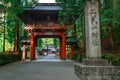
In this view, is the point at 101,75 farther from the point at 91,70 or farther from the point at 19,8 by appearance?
the point at 19,8

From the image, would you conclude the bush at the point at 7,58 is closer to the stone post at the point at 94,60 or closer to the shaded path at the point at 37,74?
the shaded path at the point at 37,74

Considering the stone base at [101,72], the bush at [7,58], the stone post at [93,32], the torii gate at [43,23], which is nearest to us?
the stone base at [101,72]

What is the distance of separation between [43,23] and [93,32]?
2476 centimetres

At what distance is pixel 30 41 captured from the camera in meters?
37.3

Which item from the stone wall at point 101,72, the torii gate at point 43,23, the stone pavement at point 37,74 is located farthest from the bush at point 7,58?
the stone wall at point 101,72

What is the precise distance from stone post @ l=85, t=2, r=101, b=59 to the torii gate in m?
22.0

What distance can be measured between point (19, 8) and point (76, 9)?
6.33 m

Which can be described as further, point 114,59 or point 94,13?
point 114,59

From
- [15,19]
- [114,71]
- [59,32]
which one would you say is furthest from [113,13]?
[15,19]

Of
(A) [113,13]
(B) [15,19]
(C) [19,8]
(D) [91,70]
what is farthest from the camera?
(B) [15,19]

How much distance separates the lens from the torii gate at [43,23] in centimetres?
3475

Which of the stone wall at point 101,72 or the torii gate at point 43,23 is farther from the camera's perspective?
the torii gate at point 43,23

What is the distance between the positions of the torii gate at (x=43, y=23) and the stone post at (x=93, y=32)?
2202 cm

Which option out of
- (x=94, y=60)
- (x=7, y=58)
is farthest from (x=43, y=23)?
(x=94, y=60)
